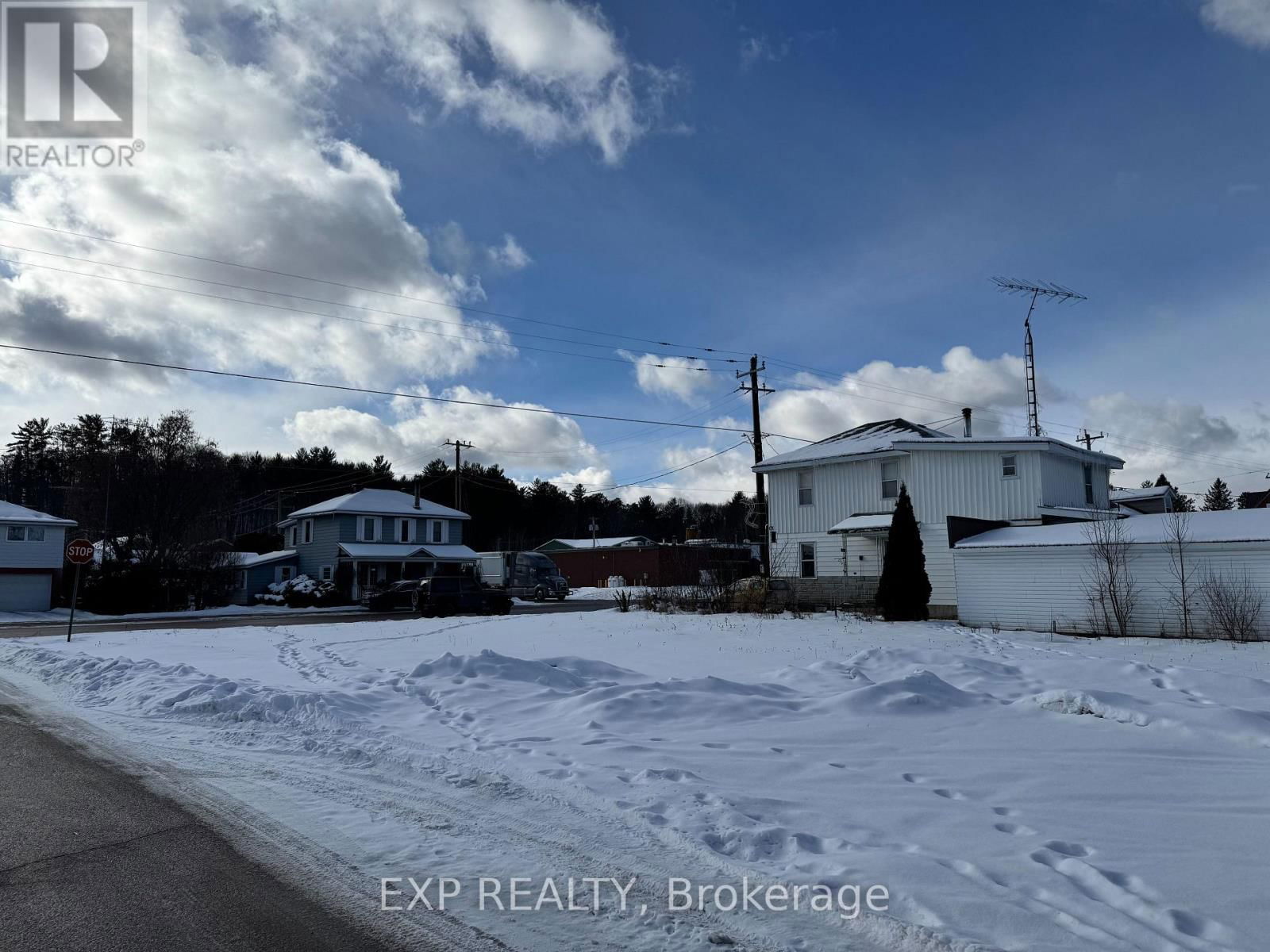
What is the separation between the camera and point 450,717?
9.62m

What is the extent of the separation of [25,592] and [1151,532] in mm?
44152

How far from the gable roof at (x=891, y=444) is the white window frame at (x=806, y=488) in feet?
1.94

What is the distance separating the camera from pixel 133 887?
4637 millimetres

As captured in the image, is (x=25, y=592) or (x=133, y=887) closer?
(x=133, y=887)

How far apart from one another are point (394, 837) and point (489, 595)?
88.4ft

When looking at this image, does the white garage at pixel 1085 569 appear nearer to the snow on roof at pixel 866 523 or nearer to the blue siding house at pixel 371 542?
the snow on roof at pixel 866 523

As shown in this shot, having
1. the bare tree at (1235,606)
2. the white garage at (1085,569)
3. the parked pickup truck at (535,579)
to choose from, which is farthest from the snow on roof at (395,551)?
the bare tree at (1235,606)

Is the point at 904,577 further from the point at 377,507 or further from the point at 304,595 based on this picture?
the point at 377,507

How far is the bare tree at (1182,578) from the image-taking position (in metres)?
18.9

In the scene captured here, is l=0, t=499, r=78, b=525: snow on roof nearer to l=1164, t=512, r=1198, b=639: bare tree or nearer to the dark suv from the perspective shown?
the dark suv

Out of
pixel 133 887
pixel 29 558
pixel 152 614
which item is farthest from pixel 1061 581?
pixel 29 558

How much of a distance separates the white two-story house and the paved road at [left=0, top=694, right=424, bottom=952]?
21750mm

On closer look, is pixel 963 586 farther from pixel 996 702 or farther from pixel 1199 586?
pixel 996 702

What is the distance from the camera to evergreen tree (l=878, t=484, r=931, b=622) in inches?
878
